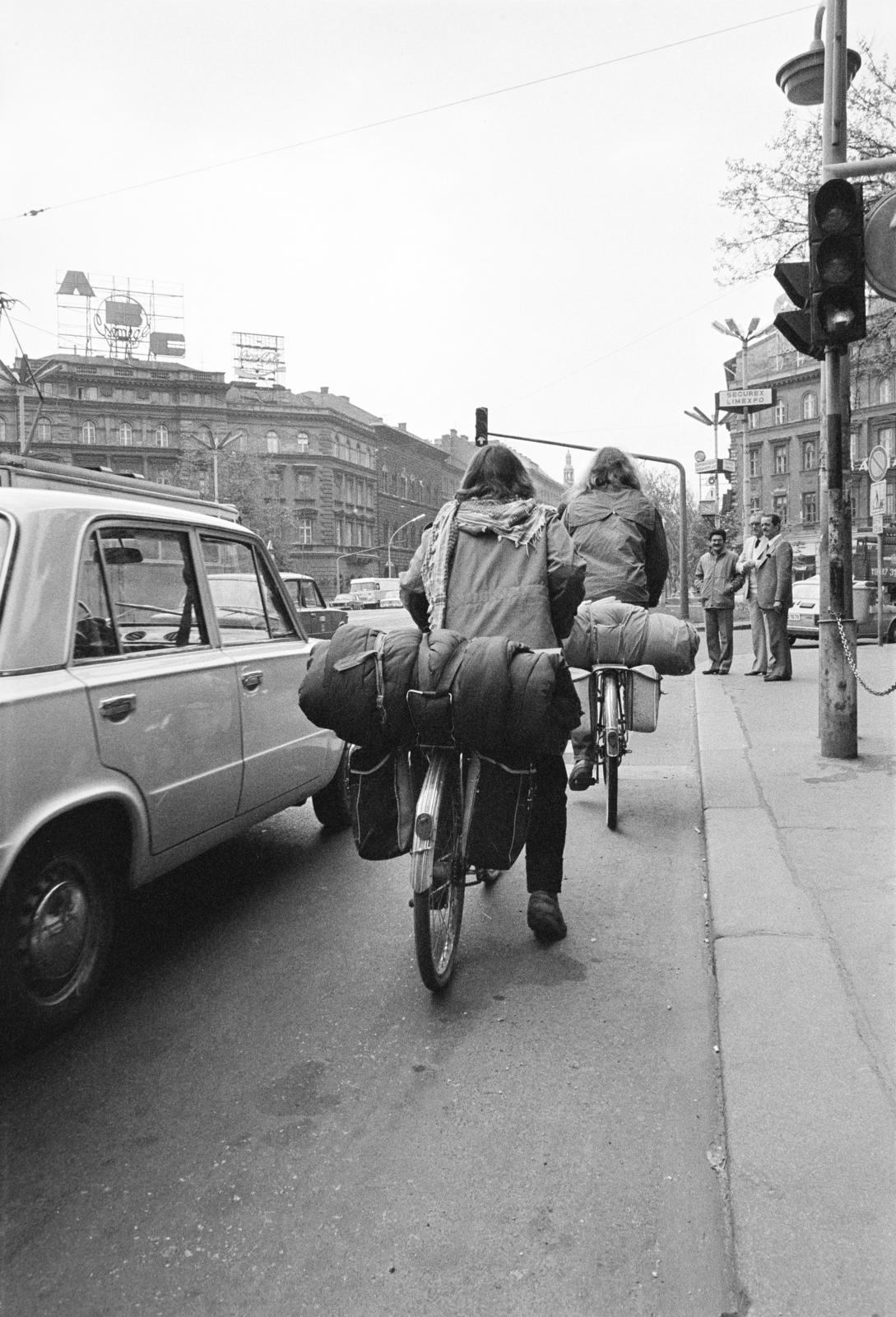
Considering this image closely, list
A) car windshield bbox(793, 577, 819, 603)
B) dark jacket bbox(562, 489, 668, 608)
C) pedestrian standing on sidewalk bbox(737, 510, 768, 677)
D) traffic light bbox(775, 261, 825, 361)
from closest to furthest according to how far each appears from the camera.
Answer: dark jacket bbox(562, 489, 668, 608), traffic light bbox(775, 261, 825, 361), pedestrian standing on sidewalk bbox(737, 510, 768, 677), car windshield bbox(793, 577, 819, 603)

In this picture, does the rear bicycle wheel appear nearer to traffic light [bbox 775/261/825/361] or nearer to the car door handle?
traffic light [bbox 775/261/825/361]

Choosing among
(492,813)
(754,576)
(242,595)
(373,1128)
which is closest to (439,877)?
(492,813)

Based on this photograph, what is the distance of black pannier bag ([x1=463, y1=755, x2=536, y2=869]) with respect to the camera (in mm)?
3362

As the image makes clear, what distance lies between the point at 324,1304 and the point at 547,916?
6.50 feet

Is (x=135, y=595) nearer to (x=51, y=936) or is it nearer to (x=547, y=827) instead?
(x=51, y=936)

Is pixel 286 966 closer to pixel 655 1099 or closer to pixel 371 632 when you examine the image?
pixel 371 632

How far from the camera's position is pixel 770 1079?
2.65 meters

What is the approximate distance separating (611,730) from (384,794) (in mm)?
2223

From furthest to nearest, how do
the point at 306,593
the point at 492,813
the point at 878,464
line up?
the point at 878,464 → the point at 306,593 → the point at 492,813

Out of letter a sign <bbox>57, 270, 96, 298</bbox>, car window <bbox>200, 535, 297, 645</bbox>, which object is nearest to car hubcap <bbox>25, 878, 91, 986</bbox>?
car window <bbox>200, 535, 297, 645</bbox>

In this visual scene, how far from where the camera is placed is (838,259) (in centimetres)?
588

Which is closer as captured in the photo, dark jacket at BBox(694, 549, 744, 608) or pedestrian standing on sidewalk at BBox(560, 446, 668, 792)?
pedestrian standing on sidewalk at BBox(560, 446, 668, 792)

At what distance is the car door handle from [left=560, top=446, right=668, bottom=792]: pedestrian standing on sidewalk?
297 centimetres

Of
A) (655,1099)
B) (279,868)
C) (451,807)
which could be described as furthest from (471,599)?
(279,868)
